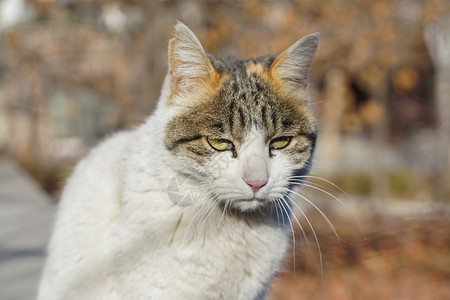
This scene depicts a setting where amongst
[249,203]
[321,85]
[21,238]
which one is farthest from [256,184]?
[321,85]

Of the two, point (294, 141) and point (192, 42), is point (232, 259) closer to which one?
point (294, 141)

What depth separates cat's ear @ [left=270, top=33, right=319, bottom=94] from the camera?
184 centimetres

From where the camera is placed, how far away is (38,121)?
9.55 metres

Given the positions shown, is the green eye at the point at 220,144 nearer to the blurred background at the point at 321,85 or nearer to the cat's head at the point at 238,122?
the cat's head at the point at 238,122

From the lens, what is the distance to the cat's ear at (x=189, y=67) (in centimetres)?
175

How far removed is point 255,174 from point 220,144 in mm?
221

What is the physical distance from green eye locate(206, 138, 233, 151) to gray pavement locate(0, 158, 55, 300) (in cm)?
151

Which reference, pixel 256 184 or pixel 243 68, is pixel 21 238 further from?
pixel 256 184

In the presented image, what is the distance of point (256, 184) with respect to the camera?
5.27 ft

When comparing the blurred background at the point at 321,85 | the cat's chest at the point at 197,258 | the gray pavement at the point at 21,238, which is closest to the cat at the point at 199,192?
the cat's chest at the point at 197,258

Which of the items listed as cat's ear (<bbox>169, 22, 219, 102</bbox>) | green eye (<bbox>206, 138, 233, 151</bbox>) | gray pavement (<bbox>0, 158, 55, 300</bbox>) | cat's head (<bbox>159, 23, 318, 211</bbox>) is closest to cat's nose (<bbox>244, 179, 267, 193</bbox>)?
cat's head (<bbox>159, 23, 318, 211</bbox>)

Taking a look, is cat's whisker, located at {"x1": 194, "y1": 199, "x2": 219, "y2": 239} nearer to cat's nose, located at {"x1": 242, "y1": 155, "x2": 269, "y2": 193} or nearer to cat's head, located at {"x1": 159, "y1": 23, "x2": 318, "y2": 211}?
cat's head, located at {"x1": 159, "y1": 23, "x2": 318, "y2": 211}

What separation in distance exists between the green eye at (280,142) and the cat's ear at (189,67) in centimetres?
34

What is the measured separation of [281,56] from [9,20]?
7.50 meters
